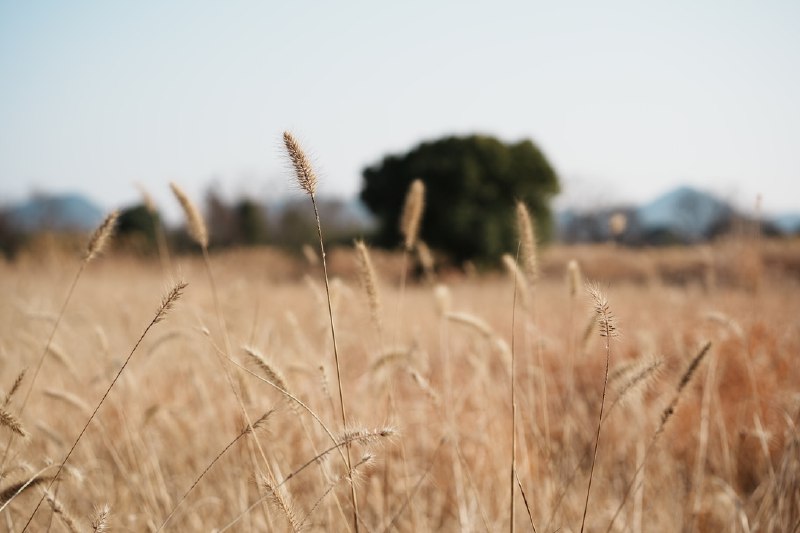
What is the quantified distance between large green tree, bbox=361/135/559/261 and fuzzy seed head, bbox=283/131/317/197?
41.5 feet

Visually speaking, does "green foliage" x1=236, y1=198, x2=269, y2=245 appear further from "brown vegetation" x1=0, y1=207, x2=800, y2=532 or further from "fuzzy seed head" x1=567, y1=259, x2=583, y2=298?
"fuzzy seed head" x1=567, y1=259, x2=583, y2=298

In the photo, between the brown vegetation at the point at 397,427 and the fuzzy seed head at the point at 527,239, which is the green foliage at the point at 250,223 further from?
the fuzzy seed head at the point at 527,239

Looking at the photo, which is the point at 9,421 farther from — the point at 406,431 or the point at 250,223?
the point at 250,223

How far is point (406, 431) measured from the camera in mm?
2566

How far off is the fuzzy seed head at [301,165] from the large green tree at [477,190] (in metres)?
12.6

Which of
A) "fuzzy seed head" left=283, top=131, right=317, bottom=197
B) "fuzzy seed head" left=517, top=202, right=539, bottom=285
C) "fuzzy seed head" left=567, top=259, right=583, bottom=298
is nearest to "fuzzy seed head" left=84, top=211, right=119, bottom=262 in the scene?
"fuzzy seed head" left=283, top=131, right=317, bottom=197

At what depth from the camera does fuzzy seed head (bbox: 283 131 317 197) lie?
93 cm

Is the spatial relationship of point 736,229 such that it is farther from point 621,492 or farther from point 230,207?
point 230,207

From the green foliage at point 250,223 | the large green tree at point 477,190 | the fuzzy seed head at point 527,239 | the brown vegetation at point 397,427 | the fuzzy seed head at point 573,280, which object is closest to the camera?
the brown vegetation at point 397,427

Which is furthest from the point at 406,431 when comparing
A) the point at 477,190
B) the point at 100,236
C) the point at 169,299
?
the point at 477,190

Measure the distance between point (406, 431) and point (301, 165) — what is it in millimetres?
1978

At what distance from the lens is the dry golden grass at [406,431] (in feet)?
4.52

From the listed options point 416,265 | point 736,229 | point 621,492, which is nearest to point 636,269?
Answer: point 736,229

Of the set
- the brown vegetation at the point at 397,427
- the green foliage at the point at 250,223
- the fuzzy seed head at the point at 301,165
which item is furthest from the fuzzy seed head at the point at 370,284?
the green foliage at the point at 250,223
